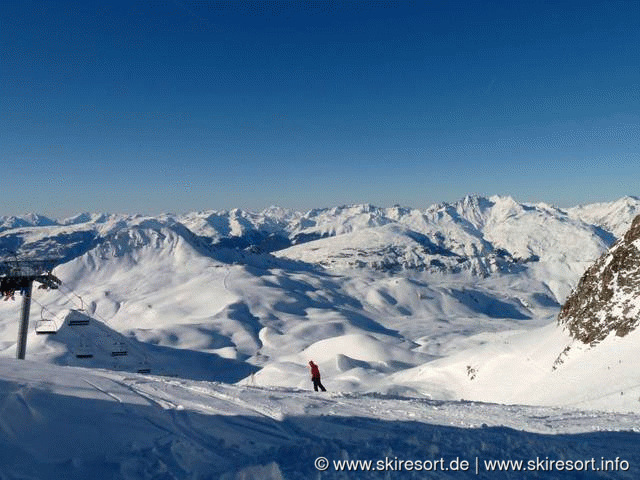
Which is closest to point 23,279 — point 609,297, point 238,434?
point 238,434

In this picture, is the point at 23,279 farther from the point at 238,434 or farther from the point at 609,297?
the point at 609,297

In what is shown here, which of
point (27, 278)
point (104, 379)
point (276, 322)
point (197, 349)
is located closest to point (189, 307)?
point (276, 322)

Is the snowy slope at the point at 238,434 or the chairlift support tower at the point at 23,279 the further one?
the chairlift support tower at the point at 23,279

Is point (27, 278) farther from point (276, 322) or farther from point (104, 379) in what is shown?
point (276, 322)

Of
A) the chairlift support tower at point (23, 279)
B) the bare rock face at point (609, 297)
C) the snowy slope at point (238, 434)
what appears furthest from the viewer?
the bare rock face at point (609, 297)

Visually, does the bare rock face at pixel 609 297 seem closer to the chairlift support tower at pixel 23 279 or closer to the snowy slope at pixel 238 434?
the snowy slope at pixel 238 434

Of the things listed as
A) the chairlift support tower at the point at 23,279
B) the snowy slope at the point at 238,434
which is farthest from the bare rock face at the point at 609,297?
the chairlift support tower at the point at 23,279

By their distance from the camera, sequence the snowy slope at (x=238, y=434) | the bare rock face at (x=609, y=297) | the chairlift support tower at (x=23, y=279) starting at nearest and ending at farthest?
the snowy slope at (x=238, y=434) < the chairlift support tower at (x=23, y=279) < the bare rock face at (x=609, y=297)

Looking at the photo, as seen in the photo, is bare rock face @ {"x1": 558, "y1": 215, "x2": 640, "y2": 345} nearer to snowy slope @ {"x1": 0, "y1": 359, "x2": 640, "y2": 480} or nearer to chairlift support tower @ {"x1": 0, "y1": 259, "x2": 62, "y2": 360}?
snowy slope @ {"x1": 0, "y1": 359, "x2": 640, "y2": 480}
